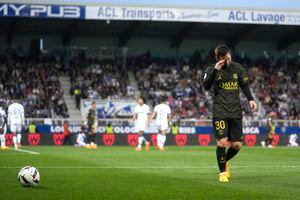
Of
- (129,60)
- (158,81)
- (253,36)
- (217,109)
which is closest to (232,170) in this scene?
(217,109)

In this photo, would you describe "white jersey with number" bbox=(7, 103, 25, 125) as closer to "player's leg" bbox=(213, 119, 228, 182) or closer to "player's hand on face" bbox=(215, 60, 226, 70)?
"player's leg" bbox=(213, 119, 228, 182)

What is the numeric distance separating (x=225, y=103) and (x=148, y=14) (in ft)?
110

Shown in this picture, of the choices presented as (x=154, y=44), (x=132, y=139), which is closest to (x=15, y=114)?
(x=132, y=139)

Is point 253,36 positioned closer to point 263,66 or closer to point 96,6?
point 263,66

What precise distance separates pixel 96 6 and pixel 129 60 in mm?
7903

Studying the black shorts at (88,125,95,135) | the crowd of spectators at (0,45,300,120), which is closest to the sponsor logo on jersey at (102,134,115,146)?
the crowd of spectators at (0,45,300,120)

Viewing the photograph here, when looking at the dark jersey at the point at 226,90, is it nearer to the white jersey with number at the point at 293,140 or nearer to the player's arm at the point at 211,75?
the player's arm at the point at 211,75

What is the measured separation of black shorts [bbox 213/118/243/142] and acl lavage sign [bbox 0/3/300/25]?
3158cm

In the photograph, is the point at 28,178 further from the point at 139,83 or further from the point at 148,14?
the point at 139,83

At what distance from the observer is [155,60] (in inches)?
2079

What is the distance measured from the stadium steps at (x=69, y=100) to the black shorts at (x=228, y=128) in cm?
3142

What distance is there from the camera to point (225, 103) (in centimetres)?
1291

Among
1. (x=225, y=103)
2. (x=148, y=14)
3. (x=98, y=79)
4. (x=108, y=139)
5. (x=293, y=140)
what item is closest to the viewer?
(x=225, y=103)

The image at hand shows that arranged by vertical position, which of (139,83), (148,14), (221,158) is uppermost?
(148,14)
